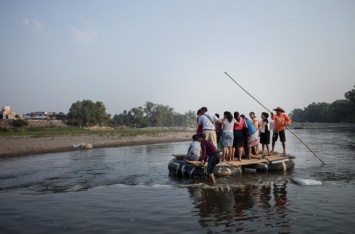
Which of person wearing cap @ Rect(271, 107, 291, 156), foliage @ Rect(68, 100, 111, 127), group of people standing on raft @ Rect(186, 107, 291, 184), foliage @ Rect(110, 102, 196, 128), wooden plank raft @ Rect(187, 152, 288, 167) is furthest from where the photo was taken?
foliage @ Rect(110, 102, 196, 128)

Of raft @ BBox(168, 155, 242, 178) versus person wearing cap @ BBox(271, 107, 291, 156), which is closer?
raft @ BBox(168, 155, 242, 178)

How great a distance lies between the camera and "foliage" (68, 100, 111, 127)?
10319 cm

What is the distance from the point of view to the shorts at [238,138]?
13057 millimetres

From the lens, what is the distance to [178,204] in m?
8.82

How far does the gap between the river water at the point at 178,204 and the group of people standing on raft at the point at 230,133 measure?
1255mm

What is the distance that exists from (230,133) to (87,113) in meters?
97.2

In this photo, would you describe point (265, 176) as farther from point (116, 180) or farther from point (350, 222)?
point (116, 180)

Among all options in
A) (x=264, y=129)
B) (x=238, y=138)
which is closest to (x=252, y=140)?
(x=238, y=138)

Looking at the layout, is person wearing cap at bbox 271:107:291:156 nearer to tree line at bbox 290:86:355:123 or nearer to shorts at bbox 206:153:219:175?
shorts at bbox 206:153:219:175

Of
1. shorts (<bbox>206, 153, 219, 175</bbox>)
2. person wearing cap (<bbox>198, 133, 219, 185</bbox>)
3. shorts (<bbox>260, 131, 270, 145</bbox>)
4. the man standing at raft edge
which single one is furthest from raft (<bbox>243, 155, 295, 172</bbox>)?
person wearing cap (<bbox>198, 133, 219, 185</bbox>)

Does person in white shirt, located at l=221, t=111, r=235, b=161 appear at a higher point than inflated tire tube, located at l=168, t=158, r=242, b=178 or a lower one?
higher

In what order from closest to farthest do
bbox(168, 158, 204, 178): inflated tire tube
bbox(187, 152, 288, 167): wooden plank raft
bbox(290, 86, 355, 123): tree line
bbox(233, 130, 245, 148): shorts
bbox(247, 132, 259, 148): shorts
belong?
1. bbox(168, 158, 204, 178): inflated tire tube
2. bbox(187, 152, 288, 167): wooden plank raft
3. bbox(233, 130, 245, 148): shorts
4. bbox(247, 132, 259, 148): shorts
5. bbox(290, 86, 355, 123): tree line

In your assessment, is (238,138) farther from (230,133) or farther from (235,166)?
(235,166)

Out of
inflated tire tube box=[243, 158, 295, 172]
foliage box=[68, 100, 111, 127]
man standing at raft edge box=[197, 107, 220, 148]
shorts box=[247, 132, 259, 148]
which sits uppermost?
foliage box=[68, 100, 111, 127]
